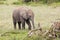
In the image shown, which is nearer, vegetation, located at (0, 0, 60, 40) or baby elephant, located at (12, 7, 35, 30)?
vegetation, located at (0, 0, 60, 40)

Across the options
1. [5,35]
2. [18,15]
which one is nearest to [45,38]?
[5,35]

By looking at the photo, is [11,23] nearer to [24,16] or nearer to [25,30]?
[24,16]

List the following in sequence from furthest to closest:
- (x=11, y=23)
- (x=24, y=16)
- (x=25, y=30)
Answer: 1. (x=11, y=23)
2. (x=24, y=16)
3. (x=25, y=30)

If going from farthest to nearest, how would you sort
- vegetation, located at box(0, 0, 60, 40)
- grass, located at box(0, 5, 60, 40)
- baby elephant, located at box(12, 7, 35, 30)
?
baby elephant, located at box(12, 7, 35, 30) → grass, located at box(0, 5, 60, 40) → vegetation, located at box(0, 0, 60, 40)

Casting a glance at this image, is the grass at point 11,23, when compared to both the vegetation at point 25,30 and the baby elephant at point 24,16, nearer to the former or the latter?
the vegetation at point 25,30

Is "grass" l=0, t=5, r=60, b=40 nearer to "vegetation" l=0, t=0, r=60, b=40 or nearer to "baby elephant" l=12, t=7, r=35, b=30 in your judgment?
"vegetation" l=0, t=0, r=60, b=40

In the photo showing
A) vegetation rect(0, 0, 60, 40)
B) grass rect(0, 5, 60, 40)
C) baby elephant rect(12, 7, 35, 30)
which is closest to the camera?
vegetation rect(0, 0, 60, 40)

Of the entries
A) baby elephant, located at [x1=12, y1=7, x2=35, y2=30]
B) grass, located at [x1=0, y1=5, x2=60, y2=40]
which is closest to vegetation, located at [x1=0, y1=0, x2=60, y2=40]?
grass, located at [x1=0, y1=5, x2=60, y2=40]

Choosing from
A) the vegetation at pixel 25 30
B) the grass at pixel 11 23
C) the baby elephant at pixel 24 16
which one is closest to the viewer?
the vegetation at pixel 25 30

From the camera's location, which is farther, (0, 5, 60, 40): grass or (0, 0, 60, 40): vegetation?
(0, 5, 60, 40): grass

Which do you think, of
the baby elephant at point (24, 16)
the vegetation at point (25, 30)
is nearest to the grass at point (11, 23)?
the vegetation at point (25, 30)

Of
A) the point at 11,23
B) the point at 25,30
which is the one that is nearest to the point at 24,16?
the point at 25,30

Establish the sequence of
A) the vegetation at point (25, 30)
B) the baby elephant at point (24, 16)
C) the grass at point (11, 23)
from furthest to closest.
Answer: the baby elephant at point (24, 16)
the grass at point (11, 23)
the vegetation at point (25, 30)

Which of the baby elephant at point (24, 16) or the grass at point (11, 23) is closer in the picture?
the grass at point (11, 23)
